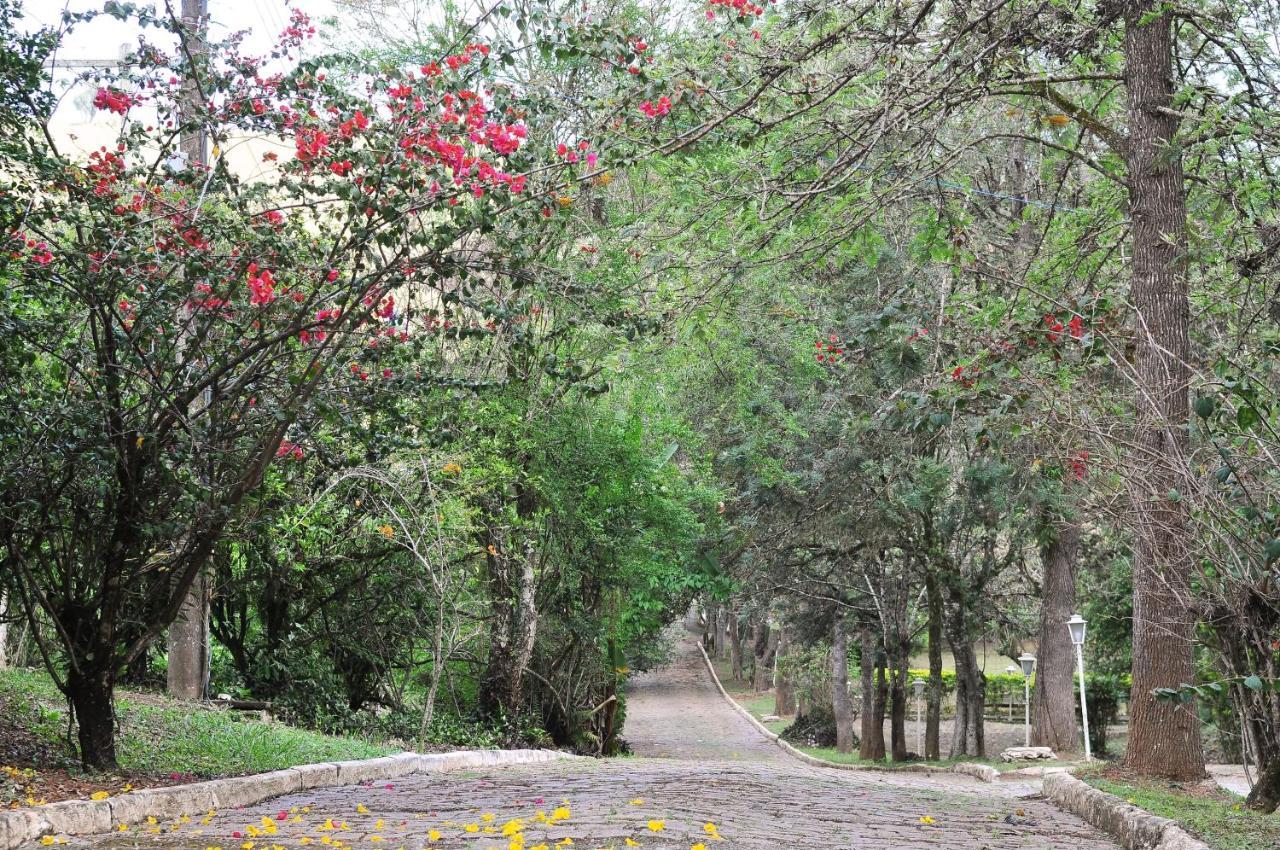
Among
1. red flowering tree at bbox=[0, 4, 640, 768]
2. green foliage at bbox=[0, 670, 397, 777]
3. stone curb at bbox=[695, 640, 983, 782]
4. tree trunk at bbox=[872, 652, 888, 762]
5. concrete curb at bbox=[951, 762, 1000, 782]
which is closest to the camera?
red flowering tree at bbox=[0, 4, 640, 768]

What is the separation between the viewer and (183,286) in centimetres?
689

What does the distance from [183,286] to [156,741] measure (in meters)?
3.83

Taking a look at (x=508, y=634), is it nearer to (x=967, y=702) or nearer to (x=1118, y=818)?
(x=1118, y=818)

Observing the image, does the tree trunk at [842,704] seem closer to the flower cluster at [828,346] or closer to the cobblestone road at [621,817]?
the flower cluster at [828,346]

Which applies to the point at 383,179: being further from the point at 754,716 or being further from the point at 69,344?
the point at 754,716

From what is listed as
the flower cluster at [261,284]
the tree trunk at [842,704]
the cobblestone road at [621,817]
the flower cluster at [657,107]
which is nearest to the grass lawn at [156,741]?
the cobblestone road at [621,817]

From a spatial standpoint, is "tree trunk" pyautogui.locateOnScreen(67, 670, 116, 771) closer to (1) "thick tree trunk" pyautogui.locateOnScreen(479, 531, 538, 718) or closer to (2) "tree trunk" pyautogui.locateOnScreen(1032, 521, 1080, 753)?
(1) "thick tree trunk" pyautogui.locateOnScreen(479, 531, 538, 718)

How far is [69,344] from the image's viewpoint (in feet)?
23.8

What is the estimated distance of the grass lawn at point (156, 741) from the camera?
7.26m

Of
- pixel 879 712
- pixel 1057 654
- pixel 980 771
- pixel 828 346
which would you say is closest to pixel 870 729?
pixel 879 712

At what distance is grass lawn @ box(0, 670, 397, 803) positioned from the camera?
726 centimetres

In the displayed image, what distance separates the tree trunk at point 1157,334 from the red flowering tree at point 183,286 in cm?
492

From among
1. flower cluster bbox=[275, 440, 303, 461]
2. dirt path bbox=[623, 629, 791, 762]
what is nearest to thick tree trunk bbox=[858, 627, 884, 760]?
dirt path bbox=[623, 629, 791, 762]

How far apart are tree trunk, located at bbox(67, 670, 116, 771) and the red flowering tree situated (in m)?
0.01
